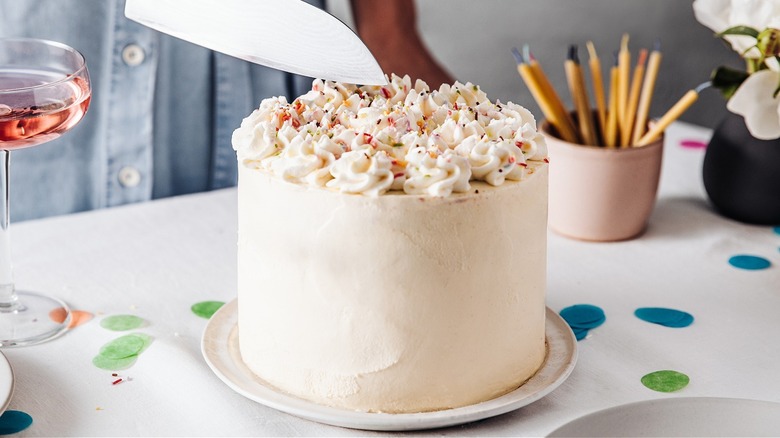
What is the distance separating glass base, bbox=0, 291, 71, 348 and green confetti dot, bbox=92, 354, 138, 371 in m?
0.07

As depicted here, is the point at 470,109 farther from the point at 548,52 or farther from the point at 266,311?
the point at 548,52

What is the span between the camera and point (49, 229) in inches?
44.6

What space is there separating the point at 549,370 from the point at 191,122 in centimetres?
89

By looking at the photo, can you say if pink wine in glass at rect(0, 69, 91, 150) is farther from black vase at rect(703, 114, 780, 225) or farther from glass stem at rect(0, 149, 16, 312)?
black vase at rect(703, 114, 780, 225)

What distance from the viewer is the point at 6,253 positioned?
0.90m

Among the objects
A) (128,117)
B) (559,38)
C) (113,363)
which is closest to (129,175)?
(128,117)

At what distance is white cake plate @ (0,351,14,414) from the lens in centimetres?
72

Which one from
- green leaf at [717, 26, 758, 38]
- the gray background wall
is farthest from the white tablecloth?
the gray background wall

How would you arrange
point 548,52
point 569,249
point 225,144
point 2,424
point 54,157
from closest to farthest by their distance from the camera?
1. point 2,424
2. point 569,249
3. point 54,157
4. point 225,144
5. point 548,52

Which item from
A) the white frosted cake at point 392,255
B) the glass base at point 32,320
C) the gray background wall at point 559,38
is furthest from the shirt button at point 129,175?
the gray background wall at point 559,38

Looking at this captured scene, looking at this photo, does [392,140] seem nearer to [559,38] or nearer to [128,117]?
[128,117]

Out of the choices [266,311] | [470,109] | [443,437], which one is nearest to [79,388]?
[266,311]

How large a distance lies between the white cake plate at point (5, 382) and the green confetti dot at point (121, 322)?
13 cm

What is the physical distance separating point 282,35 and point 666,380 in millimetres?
459
